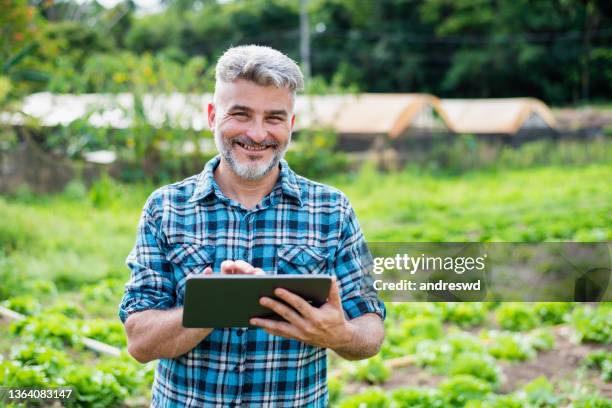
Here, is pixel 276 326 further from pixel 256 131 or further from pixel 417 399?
pixel 417 399

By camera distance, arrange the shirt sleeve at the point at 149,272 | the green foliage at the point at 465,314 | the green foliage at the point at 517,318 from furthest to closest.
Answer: the green foliage at the point at 465,314 < the green foliage at the point at 517,318 < the shirt sleeve at the point at 149,272

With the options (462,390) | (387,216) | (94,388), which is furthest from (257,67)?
(387,216)

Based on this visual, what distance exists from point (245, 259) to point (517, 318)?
4315 mm

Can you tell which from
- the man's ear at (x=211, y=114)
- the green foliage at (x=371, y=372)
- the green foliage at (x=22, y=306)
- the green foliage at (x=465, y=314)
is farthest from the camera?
the green foliage at (x=465, y=314)

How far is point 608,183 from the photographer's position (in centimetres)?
1252

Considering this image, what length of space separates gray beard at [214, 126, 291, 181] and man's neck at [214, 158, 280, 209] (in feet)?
0.11

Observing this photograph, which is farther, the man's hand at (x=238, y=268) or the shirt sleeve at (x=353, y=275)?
the shirt sleeve at (x=353, y=275)

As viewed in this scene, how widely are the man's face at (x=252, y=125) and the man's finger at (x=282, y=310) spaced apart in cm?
44

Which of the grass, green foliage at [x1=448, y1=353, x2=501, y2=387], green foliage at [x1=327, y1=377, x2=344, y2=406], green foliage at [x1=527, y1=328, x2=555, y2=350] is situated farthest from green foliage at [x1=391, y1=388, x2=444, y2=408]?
the grass

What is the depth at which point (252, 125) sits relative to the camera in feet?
6.47

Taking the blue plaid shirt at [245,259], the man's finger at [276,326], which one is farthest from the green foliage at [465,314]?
the man's finger at [276,326]

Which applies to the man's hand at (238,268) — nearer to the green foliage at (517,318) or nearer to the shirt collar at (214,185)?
the shirt collar at (214,185)

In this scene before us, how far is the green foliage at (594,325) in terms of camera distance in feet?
17.1

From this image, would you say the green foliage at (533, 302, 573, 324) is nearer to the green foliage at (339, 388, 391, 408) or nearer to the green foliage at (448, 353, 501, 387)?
the green foliage at (448, 353, 501, 387)
